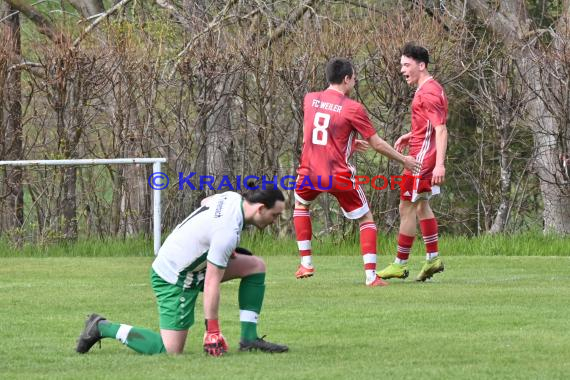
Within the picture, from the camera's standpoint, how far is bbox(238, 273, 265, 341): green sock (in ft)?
25.8

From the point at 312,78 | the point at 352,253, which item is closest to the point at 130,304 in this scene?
the point at 352,253

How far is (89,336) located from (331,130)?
433cm

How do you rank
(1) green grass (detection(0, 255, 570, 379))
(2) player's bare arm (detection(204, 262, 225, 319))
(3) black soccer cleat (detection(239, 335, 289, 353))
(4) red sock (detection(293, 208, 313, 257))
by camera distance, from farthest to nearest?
1. (4) red sock (detection(293, 208, 313, 257))
2. (3) black soccer cleat (detection(239, 335, 289, 353))
3. (2) player's bare arm (detection(204, 262, 225, 319))
4. (1) green grass (detection(0, 255, 570, 379))

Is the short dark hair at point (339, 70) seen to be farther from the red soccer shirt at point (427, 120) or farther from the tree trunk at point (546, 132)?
the tree trunk at point (546, 132)

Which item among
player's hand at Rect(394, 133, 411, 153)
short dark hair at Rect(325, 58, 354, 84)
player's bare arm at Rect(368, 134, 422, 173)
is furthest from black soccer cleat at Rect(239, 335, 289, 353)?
player's hand at Rect(394, 133, 411, 153)

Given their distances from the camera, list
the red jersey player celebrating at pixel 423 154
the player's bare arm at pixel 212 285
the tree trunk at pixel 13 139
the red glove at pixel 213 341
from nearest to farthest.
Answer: the player's bare arm at pixel 212 285
the red glove at pixel 213 341
the red jersey player celebrating at pixel 423 154
the tree trunk at pixel 13 139

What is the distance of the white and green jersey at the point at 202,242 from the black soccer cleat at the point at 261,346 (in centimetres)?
47

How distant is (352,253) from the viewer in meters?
16.2

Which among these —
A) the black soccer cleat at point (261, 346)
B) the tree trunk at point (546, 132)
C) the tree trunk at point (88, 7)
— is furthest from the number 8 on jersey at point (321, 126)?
the tree trunk at point (88, 7)

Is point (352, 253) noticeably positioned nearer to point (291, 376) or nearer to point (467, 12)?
point (467, 12)

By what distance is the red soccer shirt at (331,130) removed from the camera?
38.1 ft

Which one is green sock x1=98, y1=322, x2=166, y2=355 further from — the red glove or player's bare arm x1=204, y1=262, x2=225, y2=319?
player's bare arm x1=204, y1=262, x2=225, y2=319

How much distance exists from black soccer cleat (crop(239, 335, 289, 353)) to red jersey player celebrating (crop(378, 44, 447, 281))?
13.7 feet

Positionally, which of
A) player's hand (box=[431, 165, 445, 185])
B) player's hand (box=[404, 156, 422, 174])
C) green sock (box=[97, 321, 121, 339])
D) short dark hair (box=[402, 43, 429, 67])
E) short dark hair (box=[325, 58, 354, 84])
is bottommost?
green sock (box=[97, 321, 121, 339])
